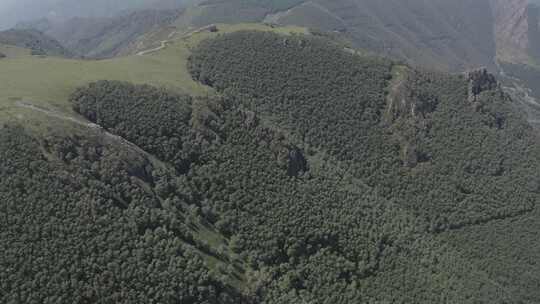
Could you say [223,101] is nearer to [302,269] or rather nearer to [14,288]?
[302,269]

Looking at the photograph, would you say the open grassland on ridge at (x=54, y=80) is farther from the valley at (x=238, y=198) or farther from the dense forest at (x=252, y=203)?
the dense forest at (x=252, y=203)

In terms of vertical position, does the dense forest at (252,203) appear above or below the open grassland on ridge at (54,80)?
below

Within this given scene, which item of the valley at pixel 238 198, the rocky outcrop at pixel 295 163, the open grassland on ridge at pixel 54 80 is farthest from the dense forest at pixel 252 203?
the open grassland on ridge at pixel 54 80

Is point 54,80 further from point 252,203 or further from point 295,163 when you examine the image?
point 295,163

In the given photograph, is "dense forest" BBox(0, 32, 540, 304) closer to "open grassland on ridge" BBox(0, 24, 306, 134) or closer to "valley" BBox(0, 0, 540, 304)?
"valley" BBox(0, 0, 540, 304)

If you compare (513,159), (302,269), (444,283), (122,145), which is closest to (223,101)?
(122,145)

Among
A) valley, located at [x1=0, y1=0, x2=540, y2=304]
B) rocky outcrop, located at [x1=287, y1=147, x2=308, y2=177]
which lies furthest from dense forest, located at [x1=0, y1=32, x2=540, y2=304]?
rocky outcrop, located at [x1=287, y1=147, x2=308, y2=177]

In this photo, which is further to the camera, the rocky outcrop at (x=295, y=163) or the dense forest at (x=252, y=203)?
the rocky outcrop at (x=295, y=163)

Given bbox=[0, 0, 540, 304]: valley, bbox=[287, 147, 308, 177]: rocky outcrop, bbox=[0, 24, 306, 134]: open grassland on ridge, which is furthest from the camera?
bbox=[287, 147, 308, 177]: rocky outcrop

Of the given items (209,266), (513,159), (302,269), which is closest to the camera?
(209,266)
